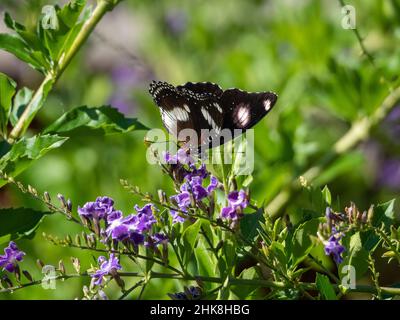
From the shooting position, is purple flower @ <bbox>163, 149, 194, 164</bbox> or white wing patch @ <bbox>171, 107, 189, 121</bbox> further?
white wing patch @ <bbox>171, 107, 189, 121</bbox>

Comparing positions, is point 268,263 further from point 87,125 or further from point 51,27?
point 51,27

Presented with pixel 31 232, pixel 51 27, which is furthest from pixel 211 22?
pixel 31 232

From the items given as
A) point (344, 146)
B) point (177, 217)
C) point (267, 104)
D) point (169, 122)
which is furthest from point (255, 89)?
point (177, 217)

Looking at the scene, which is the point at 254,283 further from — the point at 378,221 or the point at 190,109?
the point at 190,109

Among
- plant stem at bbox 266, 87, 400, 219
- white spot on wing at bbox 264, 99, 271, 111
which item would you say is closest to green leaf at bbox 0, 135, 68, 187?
white spot on wing at bbox 264, 99, 271, 111

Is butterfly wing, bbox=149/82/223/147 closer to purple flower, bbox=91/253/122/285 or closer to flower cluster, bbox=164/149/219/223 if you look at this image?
flower cluster, bbox=164/149/219/223

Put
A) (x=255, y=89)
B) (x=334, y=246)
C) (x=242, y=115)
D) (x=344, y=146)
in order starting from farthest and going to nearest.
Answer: (x=255, y=89), (x=344, y=146), (x=242, y=115), (x=334, y=246)
